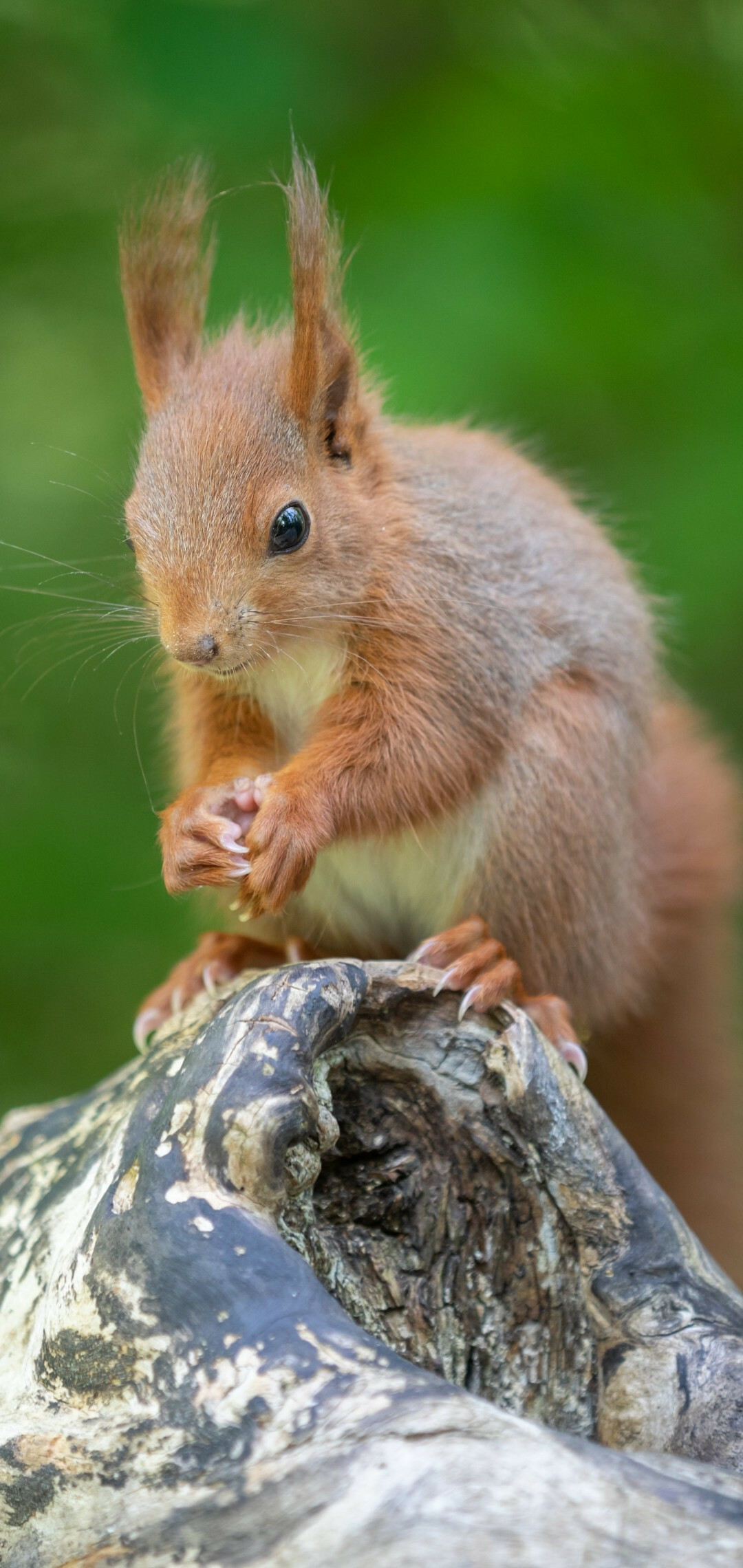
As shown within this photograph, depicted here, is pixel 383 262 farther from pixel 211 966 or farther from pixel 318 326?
pixel 211 966

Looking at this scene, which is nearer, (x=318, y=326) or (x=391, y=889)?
(x=318, y=326)

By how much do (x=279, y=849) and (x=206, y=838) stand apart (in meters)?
0.08

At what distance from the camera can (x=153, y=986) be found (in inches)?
96.3

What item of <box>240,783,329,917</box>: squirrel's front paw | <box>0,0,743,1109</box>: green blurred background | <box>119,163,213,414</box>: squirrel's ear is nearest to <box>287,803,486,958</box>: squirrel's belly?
<box>240,783,329,917</box>: squirrel's front paw

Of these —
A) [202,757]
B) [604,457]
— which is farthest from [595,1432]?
[604,457]

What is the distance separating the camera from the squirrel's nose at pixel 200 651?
→ 4.28 ft

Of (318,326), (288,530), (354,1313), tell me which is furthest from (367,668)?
(354,1313)

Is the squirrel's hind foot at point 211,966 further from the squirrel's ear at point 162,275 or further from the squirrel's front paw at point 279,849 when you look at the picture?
the squirrel's ear at point 162,275

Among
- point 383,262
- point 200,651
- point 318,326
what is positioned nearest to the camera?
point 200,651

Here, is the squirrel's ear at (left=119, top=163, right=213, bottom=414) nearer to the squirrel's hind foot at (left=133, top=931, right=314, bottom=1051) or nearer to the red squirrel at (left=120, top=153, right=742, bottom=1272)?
the red squirrel at (left=120, top=153, right=742, bottom=1272)

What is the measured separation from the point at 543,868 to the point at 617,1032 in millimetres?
598

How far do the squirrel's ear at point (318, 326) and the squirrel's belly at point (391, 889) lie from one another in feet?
1.44

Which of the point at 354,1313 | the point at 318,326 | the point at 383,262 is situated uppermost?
the point at 383,262

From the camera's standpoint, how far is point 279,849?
1373 millimetres
